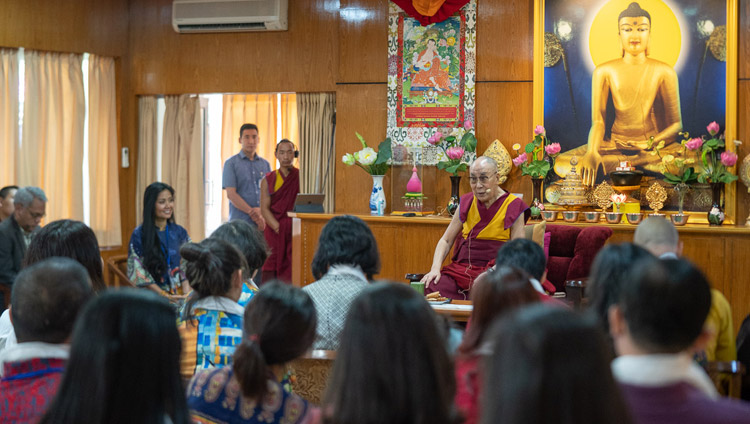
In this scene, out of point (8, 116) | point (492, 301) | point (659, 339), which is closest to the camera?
Result: point (659, 339)

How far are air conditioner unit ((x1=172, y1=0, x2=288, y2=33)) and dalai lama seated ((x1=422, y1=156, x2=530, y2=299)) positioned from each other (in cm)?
336

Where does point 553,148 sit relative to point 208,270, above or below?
above

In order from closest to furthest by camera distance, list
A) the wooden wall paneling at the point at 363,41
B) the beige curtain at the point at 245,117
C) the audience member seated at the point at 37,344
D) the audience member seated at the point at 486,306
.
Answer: the audience member seated at the point at 37,344
the audience member seated at the point at 486,306
the wooden wall paneling at the point at 363,41
the beige curtain at the point at 245,117

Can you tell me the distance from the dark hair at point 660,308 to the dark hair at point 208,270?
5.07 feet

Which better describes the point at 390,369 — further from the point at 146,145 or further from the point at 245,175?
the point at 146,145

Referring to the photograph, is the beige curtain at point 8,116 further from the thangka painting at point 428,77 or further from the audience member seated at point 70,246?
the audience member seated at point 70,246

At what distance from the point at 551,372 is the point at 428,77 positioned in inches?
250

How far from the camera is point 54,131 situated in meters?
7.89

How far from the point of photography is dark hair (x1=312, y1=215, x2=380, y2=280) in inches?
130

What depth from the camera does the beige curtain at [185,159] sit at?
333 inches

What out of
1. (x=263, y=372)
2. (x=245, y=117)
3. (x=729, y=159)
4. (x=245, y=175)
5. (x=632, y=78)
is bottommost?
(x=263, y=372)

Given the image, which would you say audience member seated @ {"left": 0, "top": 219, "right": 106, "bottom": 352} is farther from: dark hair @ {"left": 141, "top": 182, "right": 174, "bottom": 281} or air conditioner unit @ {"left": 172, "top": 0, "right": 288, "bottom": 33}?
air conditioner unit @ {"left": 172, "top": 0, "right": 288, "bottom": 33}

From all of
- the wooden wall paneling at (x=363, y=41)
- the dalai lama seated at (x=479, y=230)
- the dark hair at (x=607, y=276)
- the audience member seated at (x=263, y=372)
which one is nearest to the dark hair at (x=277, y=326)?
the audience member seated at (x=263, y=372)

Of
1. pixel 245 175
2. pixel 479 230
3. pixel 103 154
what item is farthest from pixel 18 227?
pixel 479 230
